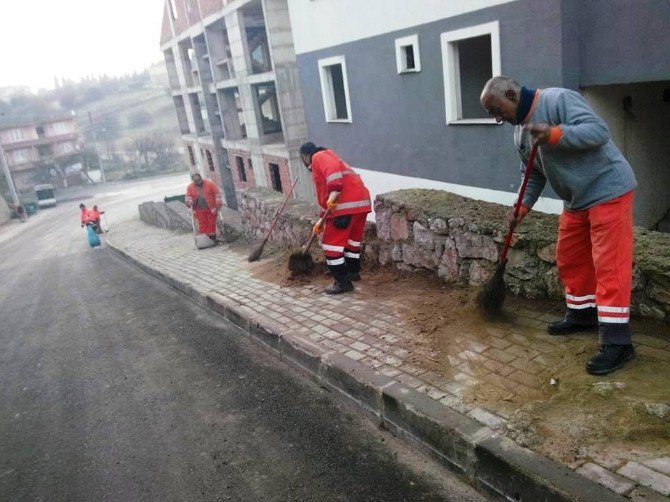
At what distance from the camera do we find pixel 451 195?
5344 mm

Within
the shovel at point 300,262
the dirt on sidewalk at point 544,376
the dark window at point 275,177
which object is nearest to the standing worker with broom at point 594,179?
the dirt on sidewalk at point 544,376

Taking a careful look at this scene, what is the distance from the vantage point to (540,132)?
2889mm

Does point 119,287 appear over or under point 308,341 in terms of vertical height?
under

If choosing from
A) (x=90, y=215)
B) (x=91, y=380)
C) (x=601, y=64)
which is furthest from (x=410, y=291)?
(x=90, y=215)

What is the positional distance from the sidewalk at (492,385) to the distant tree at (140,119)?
3431 inches

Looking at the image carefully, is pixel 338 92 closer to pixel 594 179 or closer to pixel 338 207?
pixel 338 207

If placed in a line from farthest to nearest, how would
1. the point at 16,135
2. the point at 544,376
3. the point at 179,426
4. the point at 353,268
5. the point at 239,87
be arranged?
the point at 16,135 < the point at 239,87 < the point at 353,268 < the point at 179,426 < the point at 544,376

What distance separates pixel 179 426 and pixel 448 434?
203 cm

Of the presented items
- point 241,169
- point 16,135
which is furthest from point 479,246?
point 16,135

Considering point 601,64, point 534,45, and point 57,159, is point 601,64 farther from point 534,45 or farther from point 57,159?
point 57,159

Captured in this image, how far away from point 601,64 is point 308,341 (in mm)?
5886

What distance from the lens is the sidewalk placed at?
2428mm

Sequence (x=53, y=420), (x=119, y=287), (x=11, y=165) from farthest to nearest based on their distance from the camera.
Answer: (x=11, y=165), (x=119, y=287), (x=53, y=420)

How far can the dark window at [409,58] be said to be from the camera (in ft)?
34.2
